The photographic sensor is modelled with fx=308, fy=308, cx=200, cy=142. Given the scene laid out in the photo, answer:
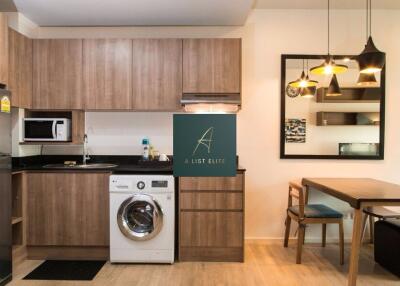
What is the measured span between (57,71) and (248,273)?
2.85m

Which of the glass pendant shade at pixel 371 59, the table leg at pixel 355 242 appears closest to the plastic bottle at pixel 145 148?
the table leg at pixel 355 242

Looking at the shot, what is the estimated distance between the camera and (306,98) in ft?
11.8

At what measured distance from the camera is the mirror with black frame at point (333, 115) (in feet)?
11.7

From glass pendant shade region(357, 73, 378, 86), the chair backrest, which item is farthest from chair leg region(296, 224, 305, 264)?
glass pendant shade region(357, 73, 378, 86)

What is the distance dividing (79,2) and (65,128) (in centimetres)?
131

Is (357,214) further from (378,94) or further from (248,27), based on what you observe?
(248,27)

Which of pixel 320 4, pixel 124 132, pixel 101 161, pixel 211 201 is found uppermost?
pixel 320 4

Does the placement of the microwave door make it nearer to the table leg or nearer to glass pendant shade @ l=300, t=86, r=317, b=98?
glass pendant shade @ l=300, t=86, r=317, b=98

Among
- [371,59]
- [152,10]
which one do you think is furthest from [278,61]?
[152,10]

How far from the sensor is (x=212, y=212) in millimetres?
3035

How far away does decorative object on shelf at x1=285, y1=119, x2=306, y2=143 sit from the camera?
3602 mm

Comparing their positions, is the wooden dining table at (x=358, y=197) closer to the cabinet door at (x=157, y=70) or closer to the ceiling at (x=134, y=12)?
the cabinet door at (x=157, y=70)

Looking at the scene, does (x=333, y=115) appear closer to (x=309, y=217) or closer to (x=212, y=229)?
(x=309, y=217)

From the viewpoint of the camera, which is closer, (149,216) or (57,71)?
(149,216)
